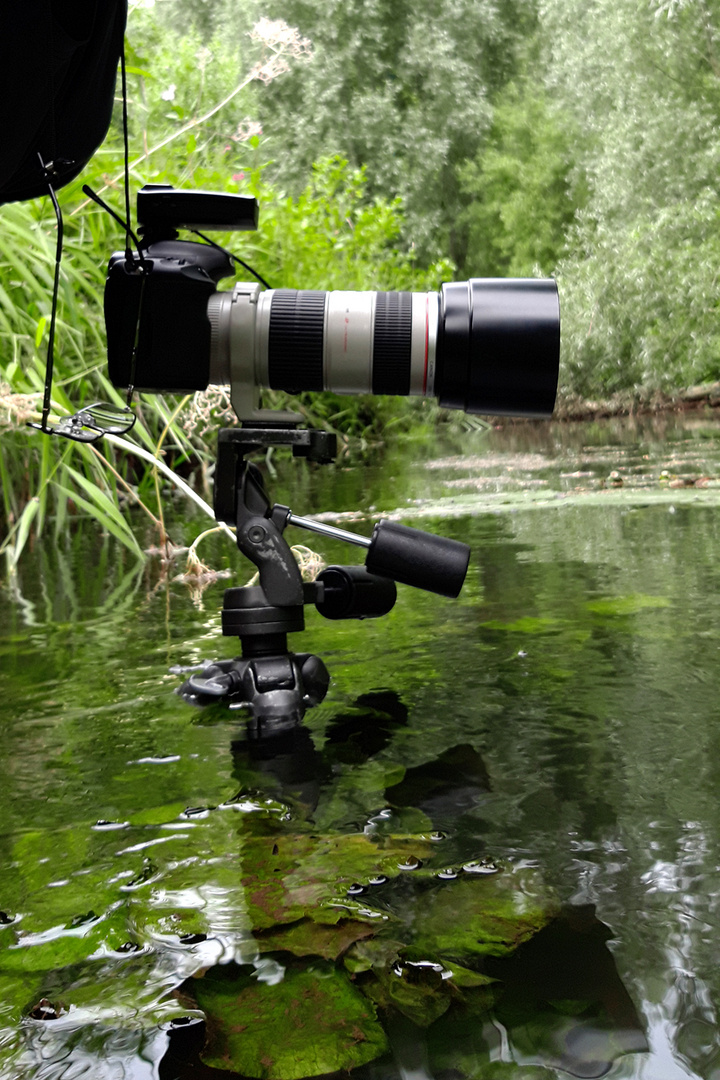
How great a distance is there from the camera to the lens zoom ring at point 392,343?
0.92 metres

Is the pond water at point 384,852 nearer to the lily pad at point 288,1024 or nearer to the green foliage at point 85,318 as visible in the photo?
the lily pad at point 288,1024

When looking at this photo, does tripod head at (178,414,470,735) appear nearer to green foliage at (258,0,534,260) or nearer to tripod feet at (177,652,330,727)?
tripod feet at (177,652,330,727)

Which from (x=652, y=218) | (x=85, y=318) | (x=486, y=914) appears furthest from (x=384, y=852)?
(x=652, y=218)

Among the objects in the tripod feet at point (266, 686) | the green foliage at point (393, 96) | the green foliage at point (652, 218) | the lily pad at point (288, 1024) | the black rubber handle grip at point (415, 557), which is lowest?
the tripod feet at point (266, 686)

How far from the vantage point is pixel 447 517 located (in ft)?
7.73

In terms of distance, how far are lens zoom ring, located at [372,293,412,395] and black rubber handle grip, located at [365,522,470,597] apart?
13 centimetres

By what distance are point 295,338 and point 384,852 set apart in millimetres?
466

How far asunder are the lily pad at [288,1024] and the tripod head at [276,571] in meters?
0.42

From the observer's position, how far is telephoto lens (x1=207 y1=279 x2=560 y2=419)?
901mm

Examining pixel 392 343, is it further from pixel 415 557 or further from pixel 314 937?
pixel 314 937

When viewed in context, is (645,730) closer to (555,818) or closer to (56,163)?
(555,818)

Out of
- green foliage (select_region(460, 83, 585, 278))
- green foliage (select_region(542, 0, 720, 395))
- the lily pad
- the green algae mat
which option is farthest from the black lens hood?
green foliage (select_region(460, 83, 585, 278))

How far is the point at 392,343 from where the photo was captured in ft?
3.01

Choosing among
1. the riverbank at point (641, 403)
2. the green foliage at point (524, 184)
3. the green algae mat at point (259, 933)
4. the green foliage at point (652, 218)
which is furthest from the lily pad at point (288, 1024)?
the green foliage at point (524, 184)
